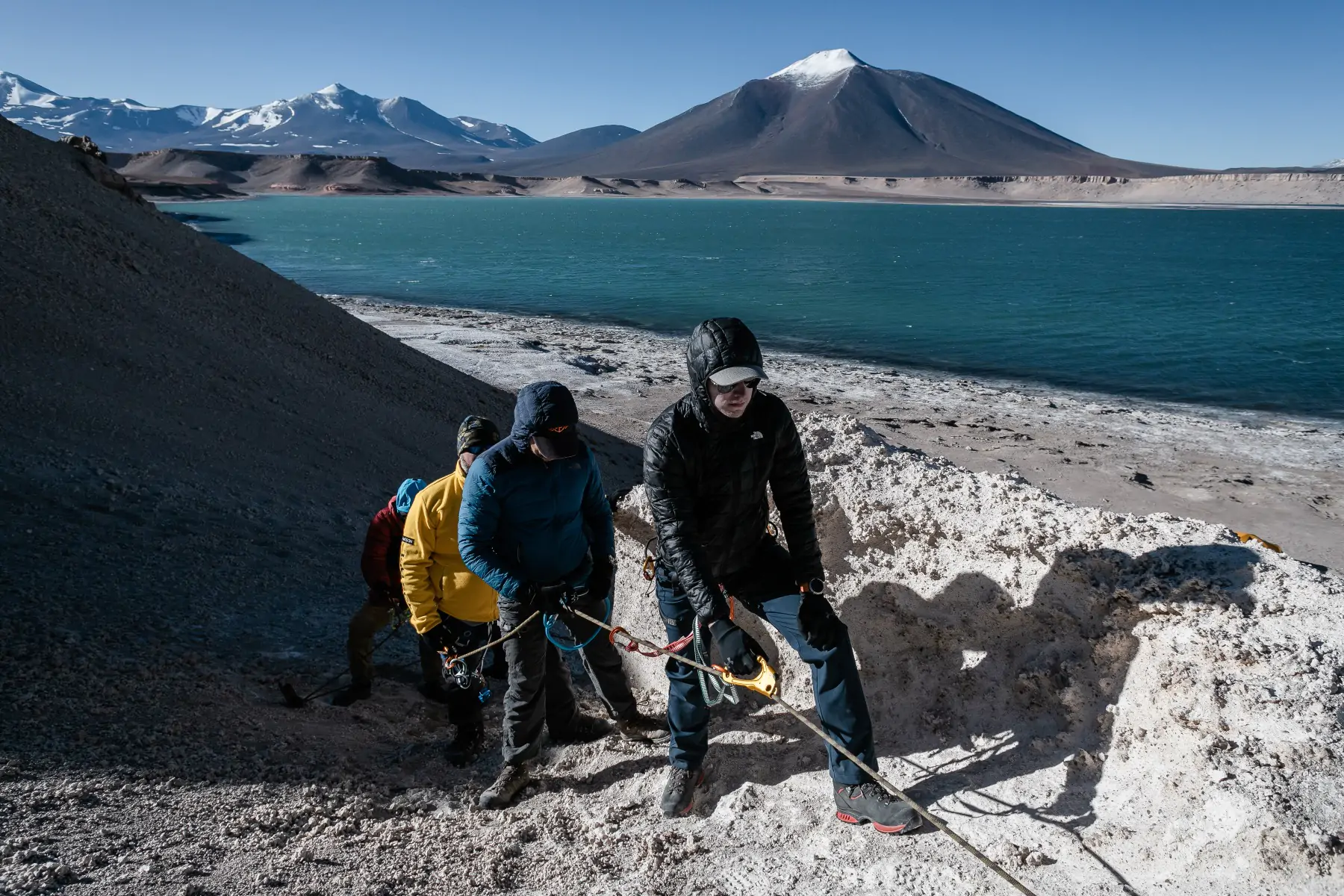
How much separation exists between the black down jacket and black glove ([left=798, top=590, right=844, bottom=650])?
0.13 meters

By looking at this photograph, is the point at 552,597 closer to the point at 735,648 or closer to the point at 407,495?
the point at 735,648

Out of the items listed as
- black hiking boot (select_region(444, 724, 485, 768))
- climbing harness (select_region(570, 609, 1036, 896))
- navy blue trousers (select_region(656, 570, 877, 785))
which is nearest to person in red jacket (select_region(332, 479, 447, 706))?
black hiking boot (select_region(444, 724, 485, 768))

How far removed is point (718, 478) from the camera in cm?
335

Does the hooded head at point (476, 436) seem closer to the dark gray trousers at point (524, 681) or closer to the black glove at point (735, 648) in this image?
the dark gray trousers at point (524, 681)

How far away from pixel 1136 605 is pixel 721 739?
5.79 ft

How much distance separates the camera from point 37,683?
160 inches

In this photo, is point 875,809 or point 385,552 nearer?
point 875,809

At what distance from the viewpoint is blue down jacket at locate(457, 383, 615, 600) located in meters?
3.57

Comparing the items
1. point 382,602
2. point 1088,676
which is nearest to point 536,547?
point 382,602

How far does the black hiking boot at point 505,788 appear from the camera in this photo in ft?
12.3

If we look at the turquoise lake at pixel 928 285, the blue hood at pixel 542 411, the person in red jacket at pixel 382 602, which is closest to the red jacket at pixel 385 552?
the person in red jacket at pixel 382 602

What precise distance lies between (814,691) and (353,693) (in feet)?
8.72

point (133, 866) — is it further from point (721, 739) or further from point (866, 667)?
point (866, 667)

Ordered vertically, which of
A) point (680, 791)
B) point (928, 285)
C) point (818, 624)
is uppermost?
point (928, 285)
